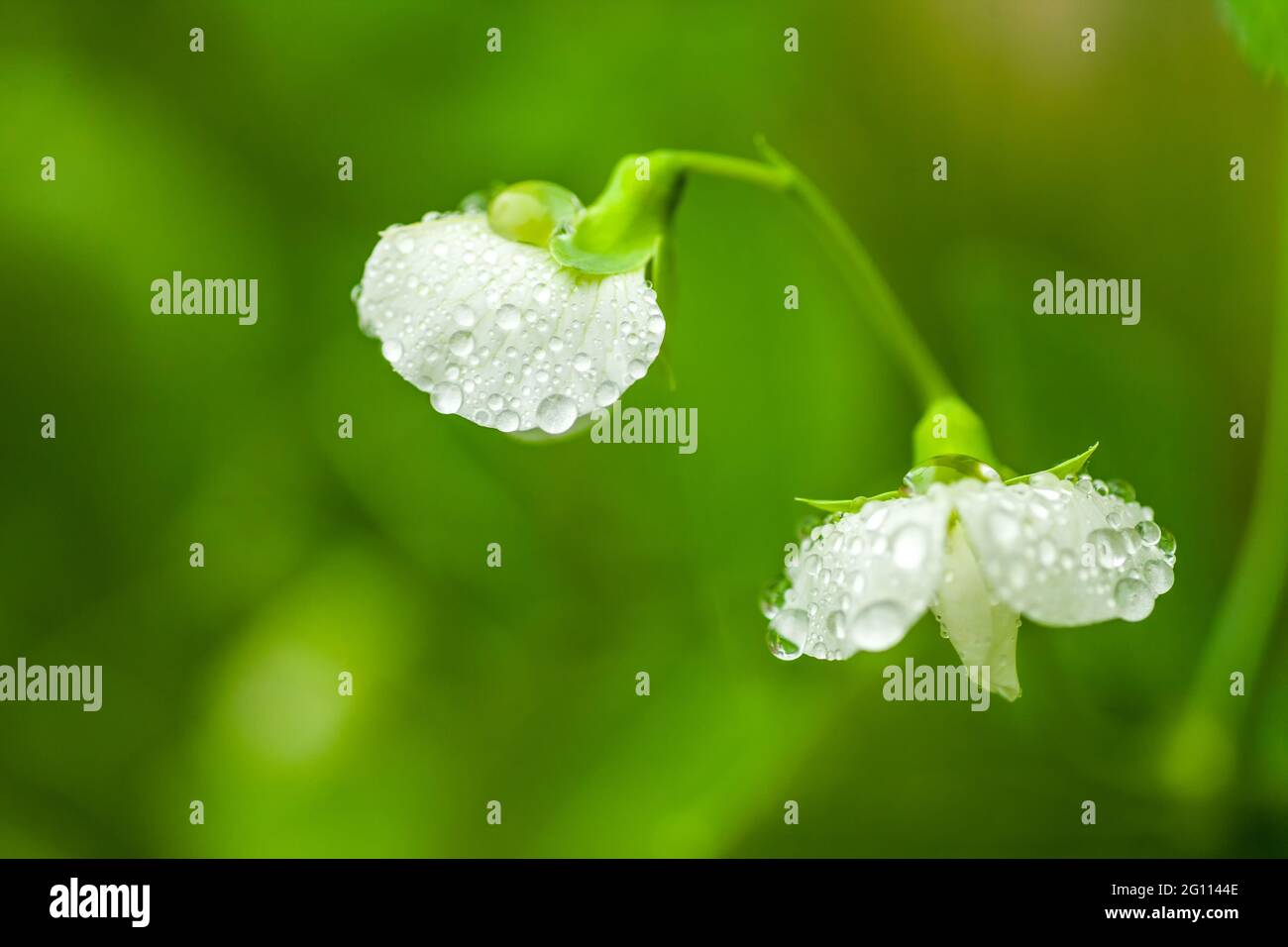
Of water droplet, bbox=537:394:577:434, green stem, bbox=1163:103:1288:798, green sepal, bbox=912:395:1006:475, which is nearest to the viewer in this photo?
water droplet, bbox=537:394:577:434

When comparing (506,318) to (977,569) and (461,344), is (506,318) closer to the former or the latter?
(461,344)

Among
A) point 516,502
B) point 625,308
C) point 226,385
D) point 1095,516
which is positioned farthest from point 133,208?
point 1095,516

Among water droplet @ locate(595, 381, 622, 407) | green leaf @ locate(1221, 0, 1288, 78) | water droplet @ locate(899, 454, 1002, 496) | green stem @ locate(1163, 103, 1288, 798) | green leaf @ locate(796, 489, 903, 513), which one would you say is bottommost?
green stem @ locate(1163, 103, 1288, 798)

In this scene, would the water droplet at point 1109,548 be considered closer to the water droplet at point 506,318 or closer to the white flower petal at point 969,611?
the white flower petal at point 969,611

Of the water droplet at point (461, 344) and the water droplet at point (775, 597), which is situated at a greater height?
the water droplet at point (461, 344)

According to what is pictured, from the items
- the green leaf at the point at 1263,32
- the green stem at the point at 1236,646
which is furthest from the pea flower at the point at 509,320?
the green stem at the point at 1236,646

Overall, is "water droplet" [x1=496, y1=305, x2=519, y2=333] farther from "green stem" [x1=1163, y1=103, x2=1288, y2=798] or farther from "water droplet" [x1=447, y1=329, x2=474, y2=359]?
"green stem" [x1=1163, y1=103, x2=1288, y2=798]

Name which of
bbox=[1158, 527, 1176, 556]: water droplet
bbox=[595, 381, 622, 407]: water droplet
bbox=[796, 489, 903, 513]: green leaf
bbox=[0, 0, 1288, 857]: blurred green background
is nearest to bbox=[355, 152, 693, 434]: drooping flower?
bbox=[595, 381, 622, 407]: water droplet

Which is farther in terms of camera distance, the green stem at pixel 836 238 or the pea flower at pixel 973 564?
the green stem at pixel 836 238

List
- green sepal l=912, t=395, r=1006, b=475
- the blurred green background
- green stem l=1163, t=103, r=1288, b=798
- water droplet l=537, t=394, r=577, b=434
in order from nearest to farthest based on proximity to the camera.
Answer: water droplet l=537, t=394, r=577, b=434, green sepal l=912, t=395, r=1006, b=475, green stem l=1163, t=103, r=1288, b=798, the blurred green background
